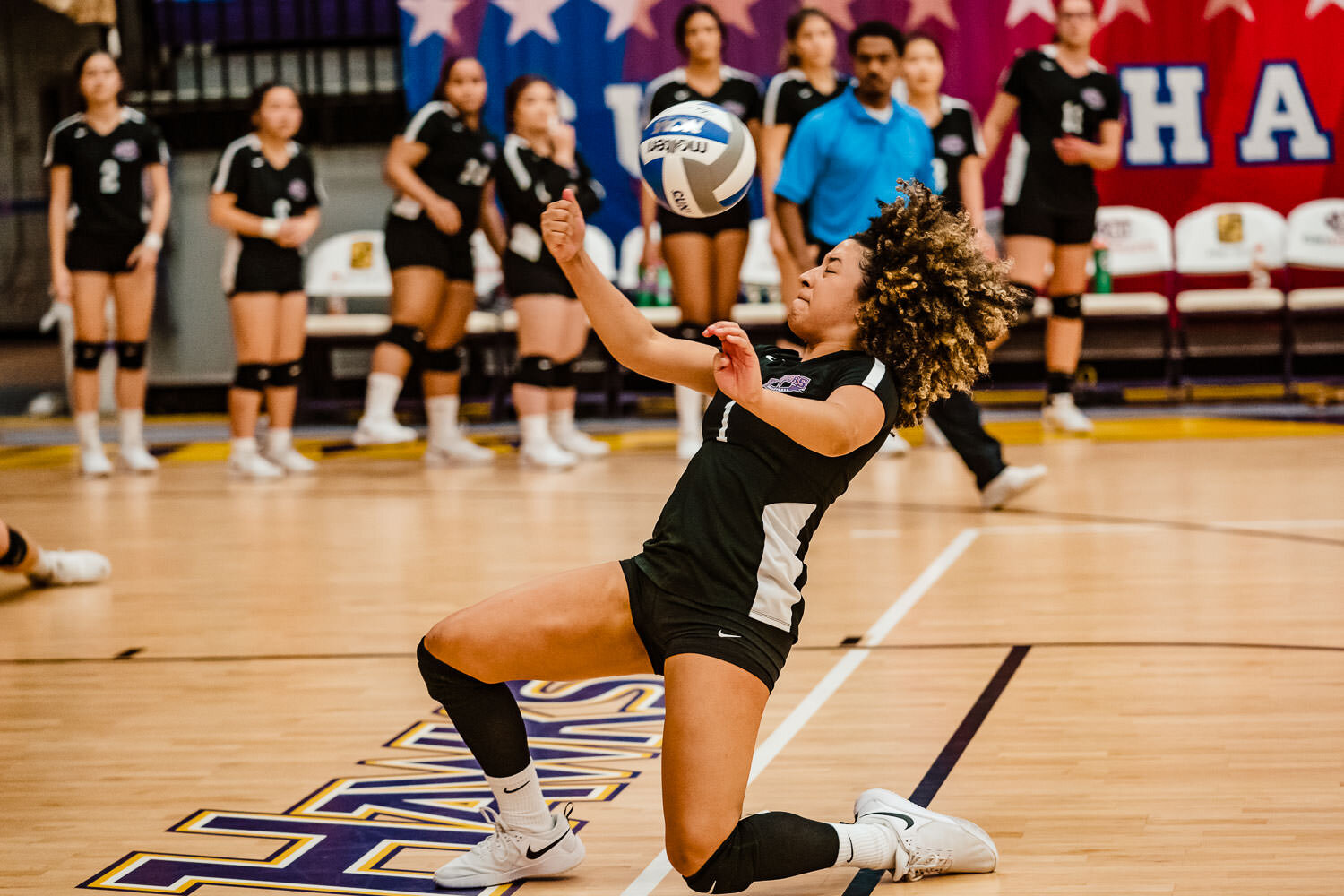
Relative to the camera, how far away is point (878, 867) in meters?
2.37

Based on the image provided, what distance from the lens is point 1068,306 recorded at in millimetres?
7988

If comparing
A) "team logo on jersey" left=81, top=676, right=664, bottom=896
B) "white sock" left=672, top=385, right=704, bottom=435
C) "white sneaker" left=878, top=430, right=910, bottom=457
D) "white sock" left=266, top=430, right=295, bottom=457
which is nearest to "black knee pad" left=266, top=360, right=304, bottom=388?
"white sock" left=266, top=430, right=295, bottom=457

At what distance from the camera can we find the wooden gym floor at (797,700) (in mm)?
2545

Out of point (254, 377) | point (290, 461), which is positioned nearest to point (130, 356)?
point (254, 377)

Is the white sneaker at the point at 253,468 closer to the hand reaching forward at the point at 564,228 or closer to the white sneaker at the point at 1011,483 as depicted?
the white sneaker at the point at 1011,483

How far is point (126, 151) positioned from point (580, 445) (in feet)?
9.03

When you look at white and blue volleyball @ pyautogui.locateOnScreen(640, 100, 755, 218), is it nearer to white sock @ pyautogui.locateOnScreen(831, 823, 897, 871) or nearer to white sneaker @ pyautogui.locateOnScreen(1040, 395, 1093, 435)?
white sock @ pyautogui.locateOnScreen(831, 823, 897, 871)

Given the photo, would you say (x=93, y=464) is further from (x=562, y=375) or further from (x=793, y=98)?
(x=793, y=98)

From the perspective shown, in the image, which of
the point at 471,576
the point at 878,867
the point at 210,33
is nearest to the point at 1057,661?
the point at 878,867

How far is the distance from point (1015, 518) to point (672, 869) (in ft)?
11.7

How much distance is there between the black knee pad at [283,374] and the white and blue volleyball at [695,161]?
5.04 metres

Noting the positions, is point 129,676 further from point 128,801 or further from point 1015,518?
point 1015,518

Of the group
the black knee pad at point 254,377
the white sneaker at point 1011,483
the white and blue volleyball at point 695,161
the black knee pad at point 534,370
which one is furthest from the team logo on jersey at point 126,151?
the white and blue volleyball at point 695,161

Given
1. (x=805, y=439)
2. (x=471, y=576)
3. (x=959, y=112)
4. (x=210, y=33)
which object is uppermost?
(x=210, y=33)
